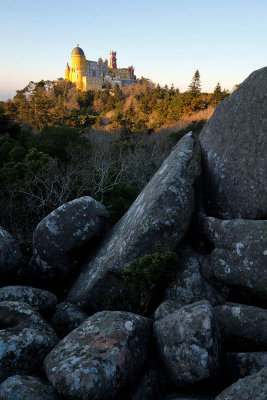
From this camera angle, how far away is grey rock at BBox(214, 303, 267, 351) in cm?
488

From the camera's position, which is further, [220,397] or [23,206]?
[23,206]

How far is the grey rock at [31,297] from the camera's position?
248 inches

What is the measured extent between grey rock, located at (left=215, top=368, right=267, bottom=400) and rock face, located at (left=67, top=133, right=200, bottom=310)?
3296 mm

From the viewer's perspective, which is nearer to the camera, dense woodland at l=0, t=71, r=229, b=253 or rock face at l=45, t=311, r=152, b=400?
rock face at l=45, t=311, r=152, b=400

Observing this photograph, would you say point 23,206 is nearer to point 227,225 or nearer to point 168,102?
point 227,225

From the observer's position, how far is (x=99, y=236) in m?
8.58

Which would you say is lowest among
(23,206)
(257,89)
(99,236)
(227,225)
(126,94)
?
(23,206)

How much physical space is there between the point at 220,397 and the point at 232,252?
112 inches

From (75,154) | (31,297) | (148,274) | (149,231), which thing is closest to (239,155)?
(149,231)

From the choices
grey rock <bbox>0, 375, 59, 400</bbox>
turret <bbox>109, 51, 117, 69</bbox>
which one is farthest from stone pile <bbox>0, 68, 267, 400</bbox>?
turret <bbox>109, 51, 117, 69</bbox>

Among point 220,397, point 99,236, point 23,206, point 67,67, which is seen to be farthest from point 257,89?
point 67,67

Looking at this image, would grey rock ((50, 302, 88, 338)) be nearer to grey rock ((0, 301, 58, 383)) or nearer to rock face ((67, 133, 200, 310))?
rock face ((67, 133, 200, 310))

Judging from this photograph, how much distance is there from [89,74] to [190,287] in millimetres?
113519

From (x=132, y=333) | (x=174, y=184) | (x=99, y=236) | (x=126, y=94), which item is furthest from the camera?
(x=126, y=94)
